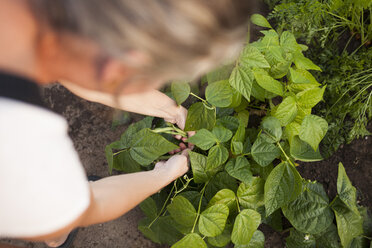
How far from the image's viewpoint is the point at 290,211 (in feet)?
4.18

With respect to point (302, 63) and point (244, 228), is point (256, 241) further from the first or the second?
point (302, 63)

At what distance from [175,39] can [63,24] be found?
172 millimetres

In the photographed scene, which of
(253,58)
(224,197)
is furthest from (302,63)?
→ (224,197)

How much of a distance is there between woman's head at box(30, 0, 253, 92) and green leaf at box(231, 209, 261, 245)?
2.20 ft

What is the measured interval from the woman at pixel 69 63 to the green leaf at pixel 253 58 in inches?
18.2

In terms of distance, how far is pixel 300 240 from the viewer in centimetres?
135

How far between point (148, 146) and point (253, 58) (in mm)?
456

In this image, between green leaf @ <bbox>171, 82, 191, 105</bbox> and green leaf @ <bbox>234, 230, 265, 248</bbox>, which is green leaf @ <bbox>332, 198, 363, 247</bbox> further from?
green leaf @ <bbox>171, 82, 191, 105</bbox>

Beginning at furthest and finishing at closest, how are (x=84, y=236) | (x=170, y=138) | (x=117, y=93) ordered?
(x=84, y=236) < (x=170, y=138) < (x=117, y=93)

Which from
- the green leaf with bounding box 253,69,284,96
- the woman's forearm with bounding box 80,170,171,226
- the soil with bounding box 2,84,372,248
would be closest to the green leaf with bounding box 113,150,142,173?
the woman's forearm with bounding box 80,170,171,226

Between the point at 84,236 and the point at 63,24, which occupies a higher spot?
the point at 63,24

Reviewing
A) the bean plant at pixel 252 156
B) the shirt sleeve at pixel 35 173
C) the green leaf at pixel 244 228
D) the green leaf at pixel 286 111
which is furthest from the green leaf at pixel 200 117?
the shirt sleeve at pixel 35 173

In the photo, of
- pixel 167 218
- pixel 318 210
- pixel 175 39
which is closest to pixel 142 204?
pixel 167 218

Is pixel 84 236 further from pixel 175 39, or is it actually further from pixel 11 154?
pixel 175 39
